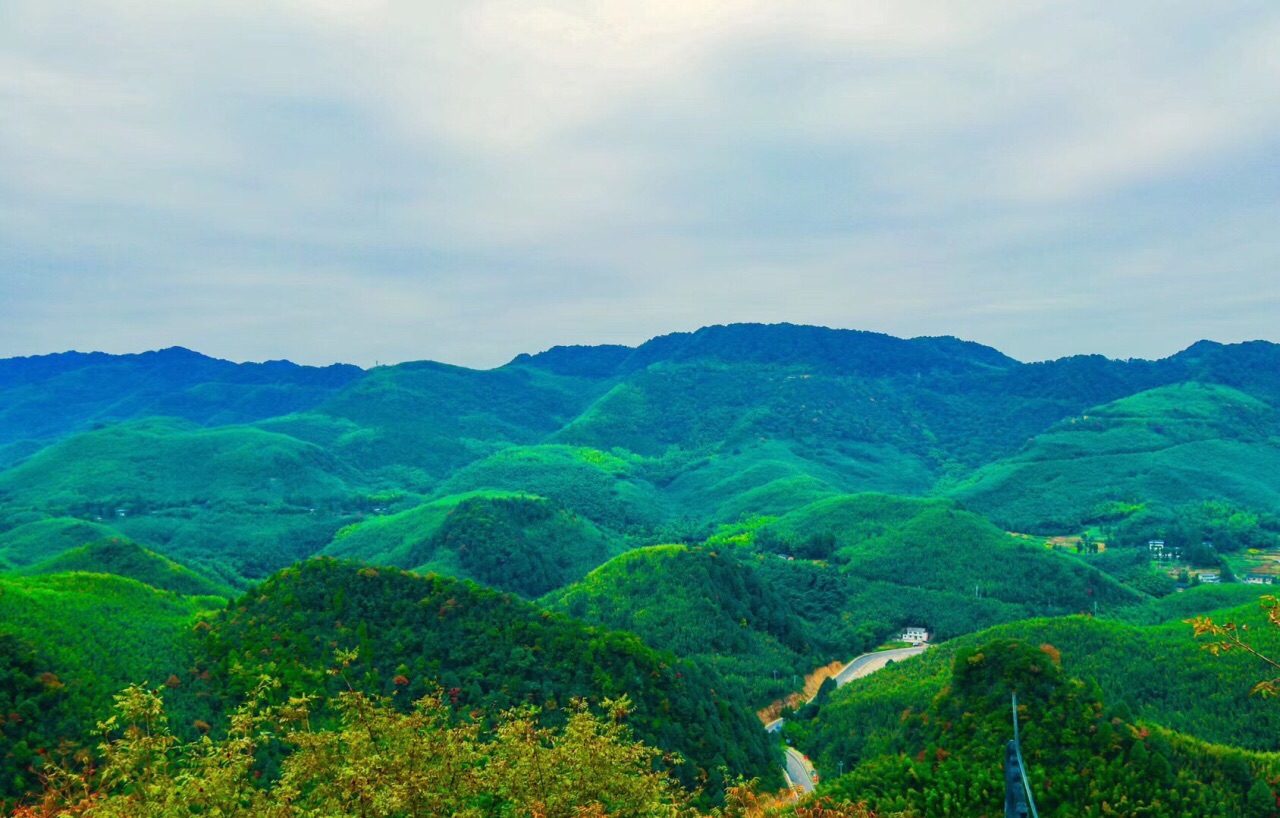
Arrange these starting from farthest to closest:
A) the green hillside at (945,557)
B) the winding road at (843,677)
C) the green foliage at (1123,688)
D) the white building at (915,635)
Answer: the green hillside at (945,557), the white building at (915,635), the winding road at (843,677), the green foliage at (1123,688)

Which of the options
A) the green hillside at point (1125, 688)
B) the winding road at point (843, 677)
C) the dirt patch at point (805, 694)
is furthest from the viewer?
the dirt patch at point (805, 694)

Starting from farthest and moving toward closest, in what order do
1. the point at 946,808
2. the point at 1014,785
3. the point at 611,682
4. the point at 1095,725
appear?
the point at 611,682 → the point at 1095,725 → the point at 946,808 → the point at 1014,785

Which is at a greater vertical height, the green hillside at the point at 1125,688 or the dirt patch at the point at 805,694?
the green hillside at the point at 1125,688

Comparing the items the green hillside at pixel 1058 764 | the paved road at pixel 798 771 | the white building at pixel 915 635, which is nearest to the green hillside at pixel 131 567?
the paved road at pixel 798 771

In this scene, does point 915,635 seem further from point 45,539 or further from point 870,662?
point 45,539

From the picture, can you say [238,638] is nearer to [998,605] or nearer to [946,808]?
[946,808]

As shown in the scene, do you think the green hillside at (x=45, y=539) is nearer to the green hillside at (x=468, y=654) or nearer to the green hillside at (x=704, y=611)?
the green hillside at (x=704, y=611)

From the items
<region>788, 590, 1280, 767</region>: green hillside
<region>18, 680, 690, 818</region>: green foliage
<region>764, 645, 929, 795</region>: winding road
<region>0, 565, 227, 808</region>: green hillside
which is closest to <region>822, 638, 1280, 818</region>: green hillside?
<region>788, 590, 1280, 767</region>: green hillside

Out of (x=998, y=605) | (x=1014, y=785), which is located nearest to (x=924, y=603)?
(x=998, y=605)
